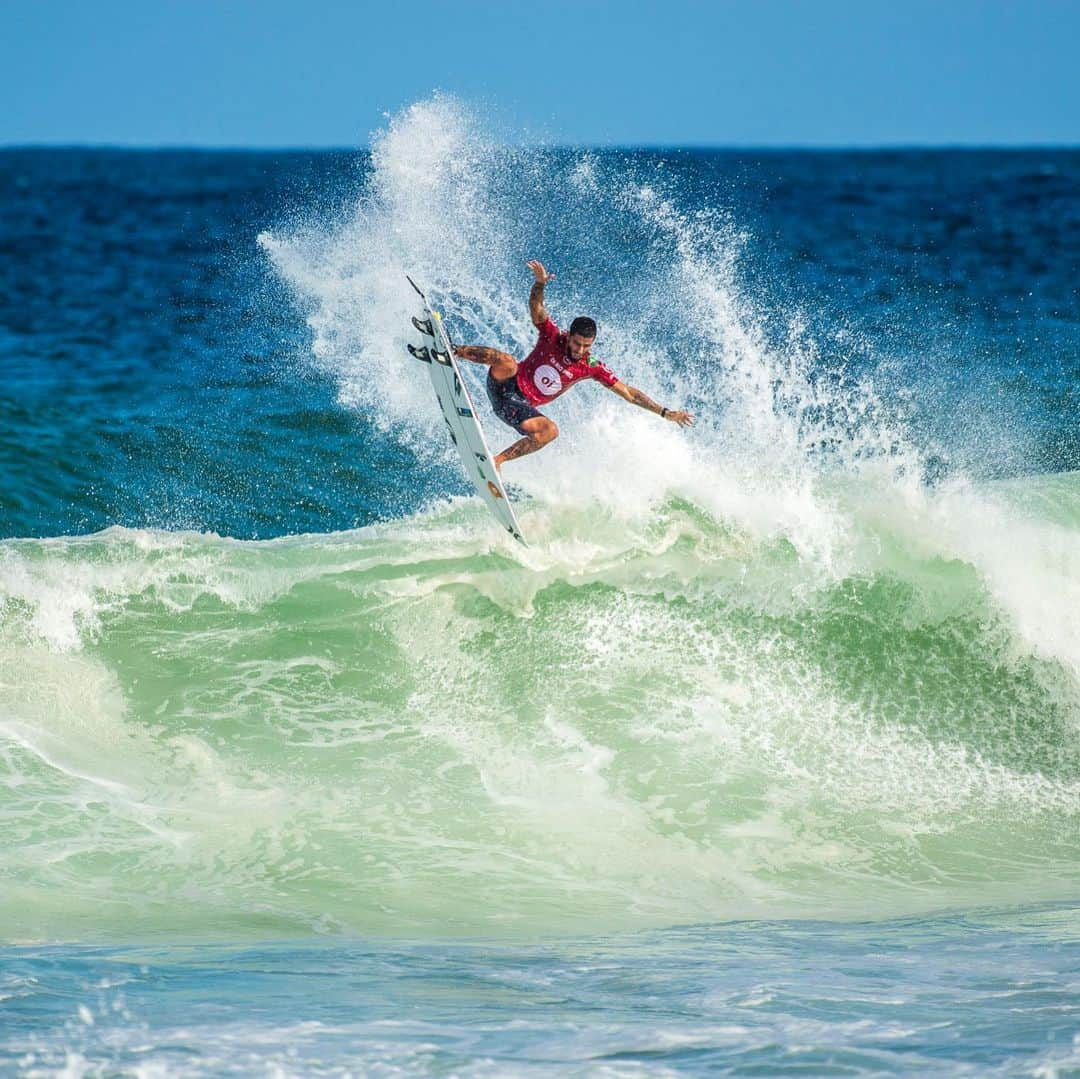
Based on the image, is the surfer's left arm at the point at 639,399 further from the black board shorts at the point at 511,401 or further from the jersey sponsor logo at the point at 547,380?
the black board shorts at the point at 511,401

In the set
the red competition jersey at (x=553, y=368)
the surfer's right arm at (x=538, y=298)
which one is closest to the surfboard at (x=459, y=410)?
the red competition jersey at (x=553, y=368)

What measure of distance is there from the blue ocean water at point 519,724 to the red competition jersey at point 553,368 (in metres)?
1.32

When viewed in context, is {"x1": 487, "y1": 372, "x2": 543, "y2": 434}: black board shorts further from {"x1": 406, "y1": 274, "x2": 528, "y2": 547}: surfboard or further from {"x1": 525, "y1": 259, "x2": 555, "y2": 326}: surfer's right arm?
{"x1": 525, "y1": 259, "x2": 555, "y2": 326}: surfer's right arm

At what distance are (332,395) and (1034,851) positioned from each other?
1327cm

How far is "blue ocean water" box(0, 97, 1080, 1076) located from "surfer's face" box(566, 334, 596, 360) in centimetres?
156

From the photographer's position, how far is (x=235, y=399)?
18.6m

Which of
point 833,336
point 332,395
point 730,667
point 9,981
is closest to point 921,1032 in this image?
point 9,981

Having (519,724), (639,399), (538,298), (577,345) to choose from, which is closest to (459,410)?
Answer: (577,345)

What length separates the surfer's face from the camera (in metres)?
8.87

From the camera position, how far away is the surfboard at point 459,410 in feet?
29.8

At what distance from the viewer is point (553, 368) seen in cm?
906

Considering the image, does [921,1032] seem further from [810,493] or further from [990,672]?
[810,493]

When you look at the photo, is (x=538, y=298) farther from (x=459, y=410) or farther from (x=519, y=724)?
(x=519, y=724)

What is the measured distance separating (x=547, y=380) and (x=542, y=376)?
4cm
